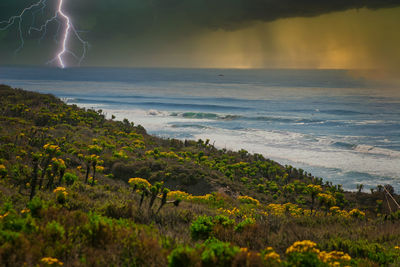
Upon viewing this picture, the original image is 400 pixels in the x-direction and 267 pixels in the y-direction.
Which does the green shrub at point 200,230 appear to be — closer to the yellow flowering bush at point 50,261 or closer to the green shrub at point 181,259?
the green shrub at point 181,259

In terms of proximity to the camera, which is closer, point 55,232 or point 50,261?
point 50,261

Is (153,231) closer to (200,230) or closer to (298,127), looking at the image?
(200,230)

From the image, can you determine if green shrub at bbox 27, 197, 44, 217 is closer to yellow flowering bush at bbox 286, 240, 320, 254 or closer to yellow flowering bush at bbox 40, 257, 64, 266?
yellow flowering bush at bbox 40, 257, 64, 266

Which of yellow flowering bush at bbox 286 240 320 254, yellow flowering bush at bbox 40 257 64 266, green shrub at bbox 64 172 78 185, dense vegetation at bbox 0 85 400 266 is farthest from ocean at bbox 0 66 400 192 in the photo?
yellow flowering bush at bbox 40 257 64 266

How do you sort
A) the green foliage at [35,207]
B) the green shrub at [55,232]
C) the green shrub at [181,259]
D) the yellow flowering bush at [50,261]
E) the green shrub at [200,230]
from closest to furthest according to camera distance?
the yellow flowering bush at [50,261] → the green shrub at [181,259] → the green shrub at [55,232] → the green foliage at [35,207] → the green shrub at [200,230]

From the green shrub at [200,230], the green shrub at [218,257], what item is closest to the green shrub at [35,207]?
the green shrub at [200,230]

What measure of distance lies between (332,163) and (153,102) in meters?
49.7

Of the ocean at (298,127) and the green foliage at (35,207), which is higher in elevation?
the ocean at (298,127)

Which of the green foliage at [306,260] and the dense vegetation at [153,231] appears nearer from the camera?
the green foliage at [306,260]

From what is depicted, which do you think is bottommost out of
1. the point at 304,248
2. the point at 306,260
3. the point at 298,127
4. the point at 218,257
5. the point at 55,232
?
the point at 55,232

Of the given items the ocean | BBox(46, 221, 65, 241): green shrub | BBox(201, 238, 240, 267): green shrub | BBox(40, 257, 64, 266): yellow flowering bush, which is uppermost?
the ocean

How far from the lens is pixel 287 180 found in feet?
69.5

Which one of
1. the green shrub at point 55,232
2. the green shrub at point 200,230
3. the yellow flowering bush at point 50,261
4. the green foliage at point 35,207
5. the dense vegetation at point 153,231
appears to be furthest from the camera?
the green shrub at point 200,230

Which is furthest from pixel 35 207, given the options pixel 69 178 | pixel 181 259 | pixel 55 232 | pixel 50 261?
pixel 69 178
